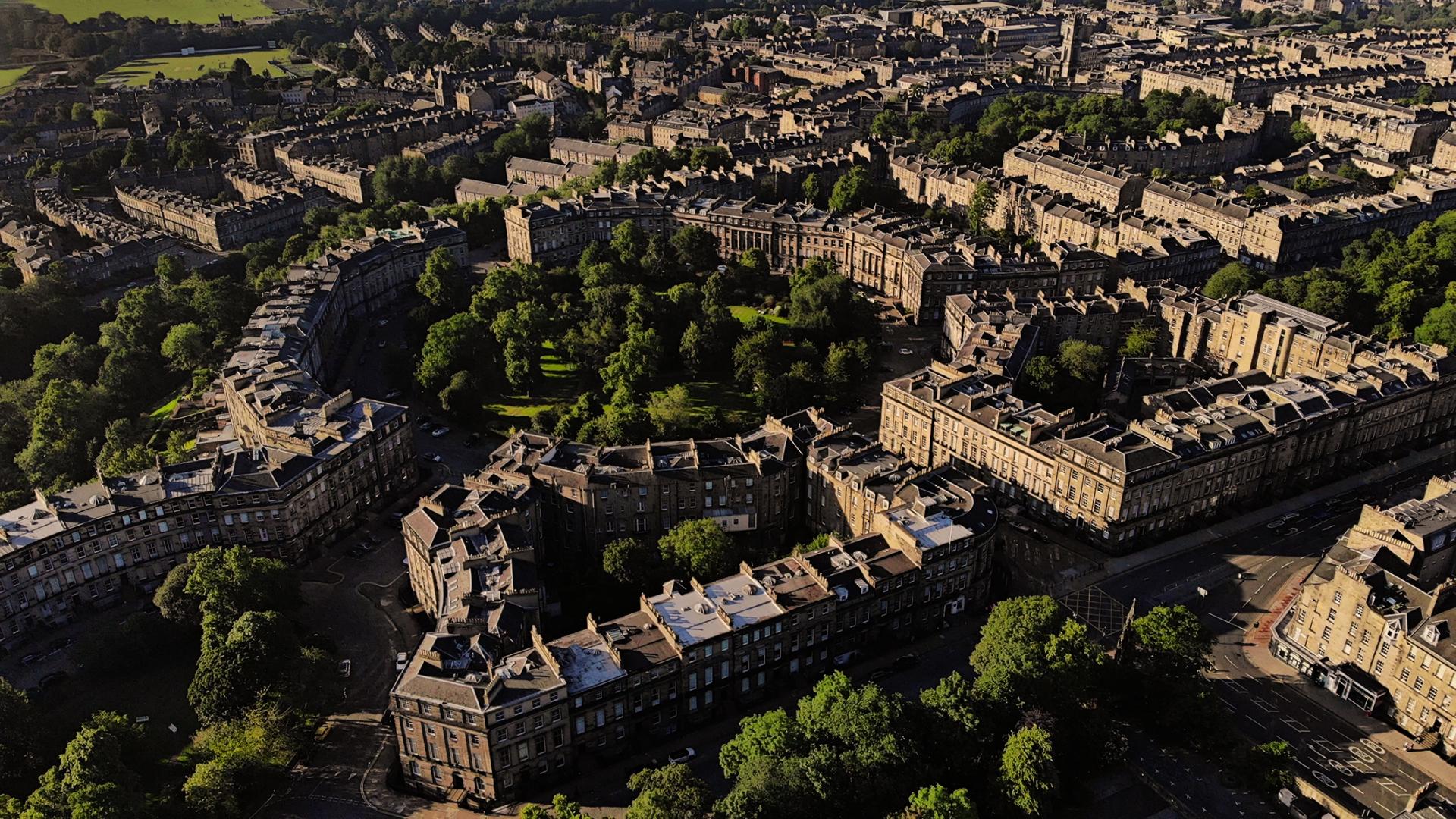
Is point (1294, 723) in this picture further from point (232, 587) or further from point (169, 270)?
point (169, 270)

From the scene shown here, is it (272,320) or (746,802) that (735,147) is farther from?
(746,802)

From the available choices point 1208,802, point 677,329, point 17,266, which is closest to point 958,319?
point 677,329

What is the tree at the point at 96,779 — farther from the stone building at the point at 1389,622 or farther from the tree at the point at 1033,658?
the stone building at the point at 1389,622

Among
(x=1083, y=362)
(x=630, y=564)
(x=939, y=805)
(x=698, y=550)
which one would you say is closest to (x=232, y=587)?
(x=630, y=564)

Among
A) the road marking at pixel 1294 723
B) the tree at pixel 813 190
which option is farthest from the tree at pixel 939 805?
the tree at pixel 813 190

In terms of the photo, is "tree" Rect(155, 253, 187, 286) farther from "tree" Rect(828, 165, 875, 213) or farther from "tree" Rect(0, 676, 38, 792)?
"tree" Rect(828, 165, 875, 213)

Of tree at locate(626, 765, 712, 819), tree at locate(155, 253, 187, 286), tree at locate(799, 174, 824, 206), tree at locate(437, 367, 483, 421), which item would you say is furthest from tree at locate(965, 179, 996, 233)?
tree at locate(626, 765, 712, 819)
